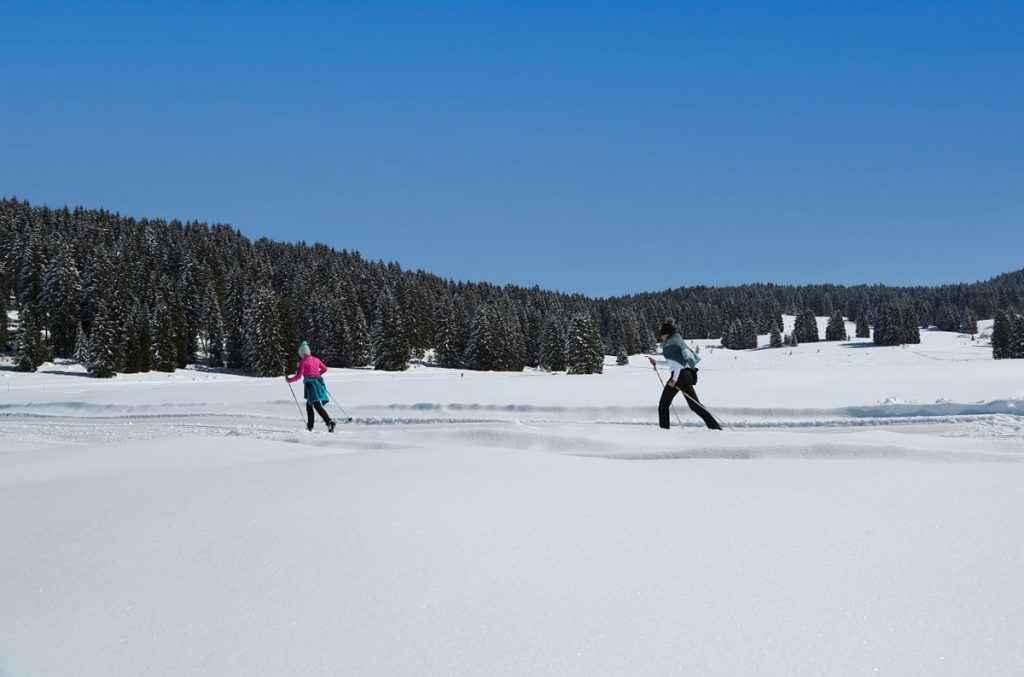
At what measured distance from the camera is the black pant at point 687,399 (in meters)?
9.73

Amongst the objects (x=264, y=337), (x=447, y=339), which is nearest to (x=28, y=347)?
(x=264, y=337)

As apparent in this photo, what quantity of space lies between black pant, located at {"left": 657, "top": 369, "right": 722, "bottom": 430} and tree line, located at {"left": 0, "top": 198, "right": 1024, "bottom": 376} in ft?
165

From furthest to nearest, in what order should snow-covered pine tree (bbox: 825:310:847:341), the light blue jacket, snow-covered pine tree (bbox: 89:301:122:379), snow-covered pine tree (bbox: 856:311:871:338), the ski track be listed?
1. snow-covered pine tree (bbox: 856:311:871:338)
2. snow-covered pine tree (bbox: 825:310:847:341)
3. snow-covered pine tree (bbox: 89:301:122:379)
4. the light blue jacket
5. the ski track

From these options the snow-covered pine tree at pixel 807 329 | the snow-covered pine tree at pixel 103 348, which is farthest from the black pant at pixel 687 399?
the snow-covered pine tree at pixel 807 329

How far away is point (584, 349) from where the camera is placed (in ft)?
199

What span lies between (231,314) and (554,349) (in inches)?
1507

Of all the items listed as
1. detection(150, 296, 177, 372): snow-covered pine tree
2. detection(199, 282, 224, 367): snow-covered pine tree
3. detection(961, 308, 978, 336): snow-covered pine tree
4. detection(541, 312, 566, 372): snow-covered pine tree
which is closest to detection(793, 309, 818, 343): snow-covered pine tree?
detection(961, 308, 978, 336): snow-covered pine tree

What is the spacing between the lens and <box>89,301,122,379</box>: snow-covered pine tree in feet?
172

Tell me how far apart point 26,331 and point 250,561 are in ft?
221

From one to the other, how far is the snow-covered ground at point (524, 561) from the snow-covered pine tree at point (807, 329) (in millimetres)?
138032

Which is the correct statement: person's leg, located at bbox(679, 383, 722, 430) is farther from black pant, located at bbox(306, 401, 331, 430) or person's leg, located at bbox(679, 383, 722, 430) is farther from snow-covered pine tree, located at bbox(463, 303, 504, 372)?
snow-covered pine tree, located at bbox(463, 303, 504, 372)

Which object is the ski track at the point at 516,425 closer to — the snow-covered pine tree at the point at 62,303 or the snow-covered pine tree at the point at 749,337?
the snow-covered pine tree at the point at 62,303

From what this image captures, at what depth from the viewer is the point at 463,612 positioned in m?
2.54

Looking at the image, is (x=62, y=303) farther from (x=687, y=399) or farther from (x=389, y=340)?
(x=687, y=399)
